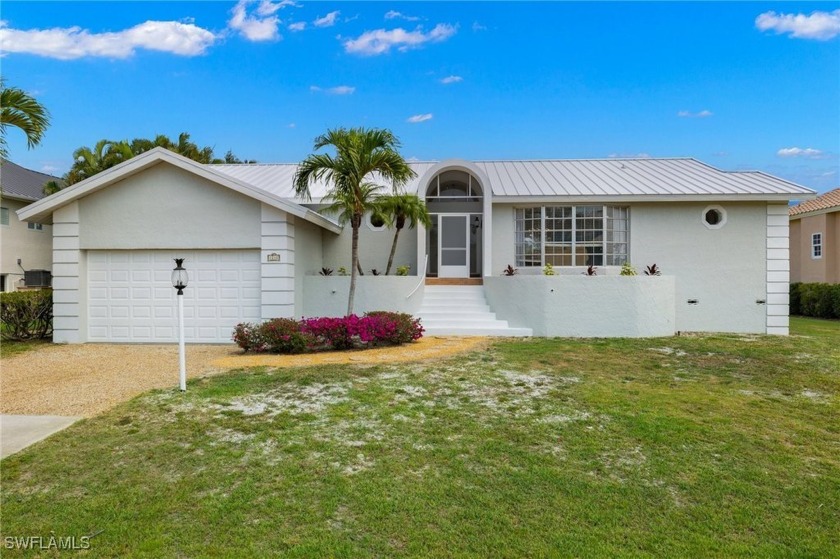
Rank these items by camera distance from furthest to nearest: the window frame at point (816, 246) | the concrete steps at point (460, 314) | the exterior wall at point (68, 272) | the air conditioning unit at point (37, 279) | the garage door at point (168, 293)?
the window frame at point (816, 246)
the air conditioning unit at point (37, 279)
the concrete steps at point (460, 314)
the garage door at point (168, 293)
the exterior wall at point (68, 272)

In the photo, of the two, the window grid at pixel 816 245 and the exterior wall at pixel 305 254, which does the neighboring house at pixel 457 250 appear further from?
the window grid at pixel 816 245

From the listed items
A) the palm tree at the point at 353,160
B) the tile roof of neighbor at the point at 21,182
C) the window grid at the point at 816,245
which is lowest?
the window grid at the point at 816,245

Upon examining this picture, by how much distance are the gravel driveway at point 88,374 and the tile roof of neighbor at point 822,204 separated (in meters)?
27.0

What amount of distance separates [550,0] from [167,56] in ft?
41.1

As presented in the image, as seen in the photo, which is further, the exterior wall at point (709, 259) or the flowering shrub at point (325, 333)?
the exterior wall at point (709, 259)

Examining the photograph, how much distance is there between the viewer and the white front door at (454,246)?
659 inches

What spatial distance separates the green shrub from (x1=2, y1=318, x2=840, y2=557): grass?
27.6 ft

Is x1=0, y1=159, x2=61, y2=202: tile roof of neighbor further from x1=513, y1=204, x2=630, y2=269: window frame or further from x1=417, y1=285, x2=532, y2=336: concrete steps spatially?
x1=513, y1=204, x2=630, y2=269: window frame

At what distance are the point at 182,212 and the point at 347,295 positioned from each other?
15.6 ft

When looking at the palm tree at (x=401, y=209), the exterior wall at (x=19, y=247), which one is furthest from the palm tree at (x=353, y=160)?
the exterior wall at (x=19, y=247)

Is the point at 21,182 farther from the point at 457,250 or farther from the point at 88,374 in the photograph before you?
the point at 457,250

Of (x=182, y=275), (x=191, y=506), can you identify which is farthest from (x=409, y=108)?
(x=191, y=506)

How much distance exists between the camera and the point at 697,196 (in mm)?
14508

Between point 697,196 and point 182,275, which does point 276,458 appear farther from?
point 697,196
